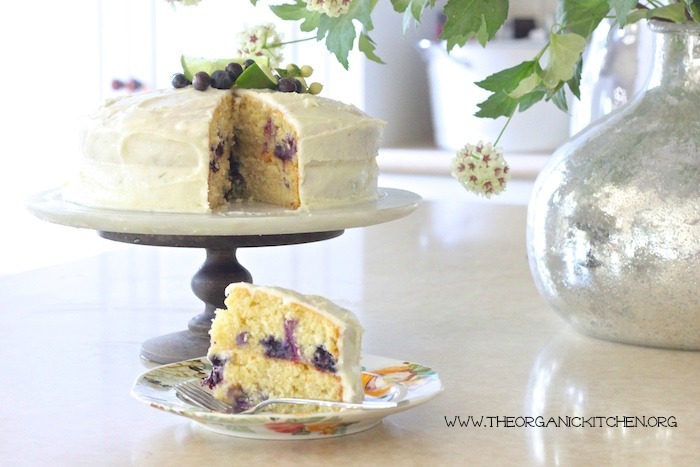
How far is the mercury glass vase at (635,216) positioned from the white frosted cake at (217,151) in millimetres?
269

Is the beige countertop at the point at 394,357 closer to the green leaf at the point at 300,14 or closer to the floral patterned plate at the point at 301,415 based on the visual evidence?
the floral patterned plate at the point at 301,415

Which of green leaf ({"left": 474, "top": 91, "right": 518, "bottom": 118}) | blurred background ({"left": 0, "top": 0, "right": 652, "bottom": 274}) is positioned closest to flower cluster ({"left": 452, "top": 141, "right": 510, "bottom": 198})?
green leaf ({"left": 474, "top": 91, "right": 518, "bottom": 118})

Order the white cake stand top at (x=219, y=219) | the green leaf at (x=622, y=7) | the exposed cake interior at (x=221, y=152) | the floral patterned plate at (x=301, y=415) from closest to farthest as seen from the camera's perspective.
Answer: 1. the floral patterned plate at (x=301, y=415)
2. the green leaf at (x=622, y=7)
3. the white cake stand top at (x=219, y=219)
4. the exposed cake interior at (x=221, y=152)

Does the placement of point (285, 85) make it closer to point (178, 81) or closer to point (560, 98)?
point (178, 81)

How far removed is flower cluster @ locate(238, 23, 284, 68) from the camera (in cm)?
148

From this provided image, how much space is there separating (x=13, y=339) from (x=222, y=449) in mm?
524

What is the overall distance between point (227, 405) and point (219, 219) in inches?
10.7

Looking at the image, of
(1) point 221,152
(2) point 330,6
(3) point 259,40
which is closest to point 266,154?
(1) point 221,152

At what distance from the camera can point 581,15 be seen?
4.11ft

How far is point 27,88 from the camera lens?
379 cm

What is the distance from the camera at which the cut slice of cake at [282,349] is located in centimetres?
97

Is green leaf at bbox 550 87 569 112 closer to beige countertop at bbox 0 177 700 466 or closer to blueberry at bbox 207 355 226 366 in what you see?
beige countertop at bbox 0 177 700 466

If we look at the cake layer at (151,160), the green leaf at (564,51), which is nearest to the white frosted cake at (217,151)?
the cake layer at (151,160)

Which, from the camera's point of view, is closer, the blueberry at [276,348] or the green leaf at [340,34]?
the blueberry at [276,348]
